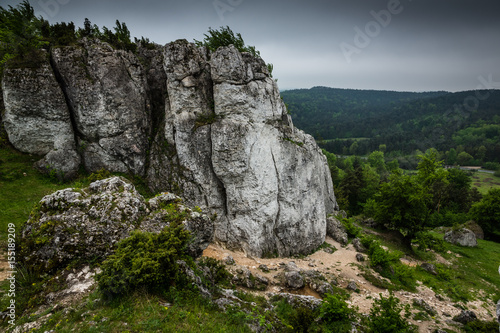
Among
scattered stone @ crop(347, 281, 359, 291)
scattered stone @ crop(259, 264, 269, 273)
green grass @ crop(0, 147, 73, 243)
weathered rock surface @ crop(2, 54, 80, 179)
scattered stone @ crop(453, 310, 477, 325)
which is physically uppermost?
weathered rock surface @ crop(2, 54, 80, 179)

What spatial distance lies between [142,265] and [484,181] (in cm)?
12986

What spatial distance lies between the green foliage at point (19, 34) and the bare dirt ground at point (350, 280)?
22.5 metres

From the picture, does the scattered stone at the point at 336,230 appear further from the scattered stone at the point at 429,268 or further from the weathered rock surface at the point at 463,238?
the weathered rock surface at the point at 463,238

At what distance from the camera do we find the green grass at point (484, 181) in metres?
83.9

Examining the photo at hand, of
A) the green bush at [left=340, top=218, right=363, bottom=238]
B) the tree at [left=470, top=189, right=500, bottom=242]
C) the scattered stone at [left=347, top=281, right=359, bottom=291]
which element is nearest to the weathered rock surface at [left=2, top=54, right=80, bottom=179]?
the scattered stone at [left=347, top=281, right=359, bottom=291]

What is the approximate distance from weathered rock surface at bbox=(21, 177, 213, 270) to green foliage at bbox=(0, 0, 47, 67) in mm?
16278

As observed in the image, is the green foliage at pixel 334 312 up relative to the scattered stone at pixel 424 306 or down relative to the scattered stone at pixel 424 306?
up

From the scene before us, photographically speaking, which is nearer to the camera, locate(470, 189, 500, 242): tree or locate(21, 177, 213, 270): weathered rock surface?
locate(21, 177, 213, 270): weathered rock surface

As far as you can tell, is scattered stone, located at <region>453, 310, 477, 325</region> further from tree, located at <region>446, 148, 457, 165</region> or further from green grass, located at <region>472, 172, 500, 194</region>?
tree, located at <region>446, 148, 457, 165</region>

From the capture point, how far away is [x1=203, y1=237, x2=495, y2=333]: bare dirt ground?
15.9 m

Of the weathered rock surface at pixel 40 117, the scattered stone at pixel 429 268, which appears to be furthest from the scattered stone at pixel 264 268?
the weathered rock surface at pixel 40 117

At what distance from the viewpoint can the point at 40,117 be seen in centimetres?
1962

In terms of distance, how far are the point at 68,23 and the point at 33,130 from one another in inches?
412

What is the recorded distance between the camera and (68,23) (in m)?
21.1
